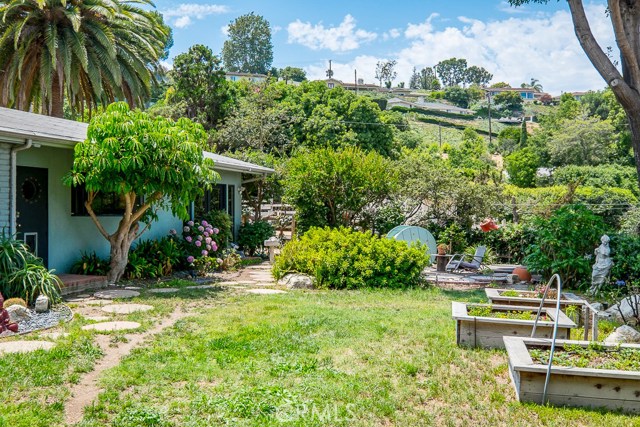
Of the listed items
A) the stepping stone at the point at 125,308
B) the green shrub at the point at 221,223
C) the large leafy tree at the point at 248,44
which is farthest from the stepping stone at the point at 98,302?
the large leafy tree at the point at 248,44

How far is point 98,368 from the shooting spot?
15.7 ft

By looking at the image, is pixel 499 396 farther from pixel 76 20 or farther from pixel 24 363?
pixel 76 20

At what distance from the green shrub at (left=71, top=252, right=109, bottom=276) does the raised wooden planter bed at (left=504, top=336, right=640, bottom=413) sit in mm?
8077

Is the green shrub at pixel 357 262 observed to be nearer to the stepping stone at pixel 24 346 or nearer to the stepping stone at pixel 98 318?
the stepping stone at pixel 98 318

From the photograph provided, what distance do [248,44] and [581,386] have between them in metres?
87.2

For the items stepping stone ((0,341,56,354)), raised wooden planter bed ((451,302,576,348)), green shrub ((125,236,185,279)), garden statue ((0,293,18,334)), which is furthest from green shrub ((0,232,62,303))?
raised wooden planter bed ((451,302,576,348))

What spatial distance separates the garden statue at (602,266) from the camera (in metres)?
9.96

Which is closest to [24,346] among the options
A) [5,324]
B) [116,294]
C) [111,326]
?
[5,324]

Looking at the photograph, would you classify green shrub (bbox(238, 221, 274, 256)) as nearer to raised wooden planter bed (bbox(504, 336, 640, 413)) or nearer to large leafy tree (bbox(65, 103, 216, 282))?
large leafy tree (bbox(65, 103, 216, 282))

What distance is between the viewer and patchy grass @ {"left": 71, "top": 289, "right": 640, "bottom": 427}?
12.3 ft

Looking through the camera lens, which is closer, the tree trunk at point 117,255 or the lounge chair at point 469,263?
the tree trunk at point 117,255

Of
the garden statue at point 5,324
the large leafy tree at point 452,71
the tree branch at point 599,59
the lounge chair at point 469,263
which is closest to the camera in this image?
the garden statue at point 5,324

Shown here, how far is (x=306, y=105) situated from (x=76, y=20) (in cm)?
2260

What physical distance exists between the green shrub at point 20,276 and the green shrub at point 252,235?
831cm
